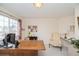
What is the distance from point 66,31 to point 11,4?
1223mm

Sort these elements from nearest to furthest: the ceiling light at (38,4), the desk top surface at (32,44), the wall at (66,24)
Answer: the ceiling light at (38,4) < the wall at (66,24) < the desk top surface at (32,44)

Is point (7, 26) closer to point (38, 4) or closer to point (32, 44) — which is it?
point (32, 44)

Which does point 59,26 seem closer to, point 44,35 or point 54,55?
point 44,35

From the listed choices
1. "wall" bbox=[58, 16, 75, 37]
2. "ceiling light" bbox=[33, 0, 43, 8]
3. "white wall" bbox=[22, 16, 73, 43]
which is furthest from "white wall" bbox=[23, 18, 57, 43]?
"ceiling light" bbox=[33, 0, 43, 8]

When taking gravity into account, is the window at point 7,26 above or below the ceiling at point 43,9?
below

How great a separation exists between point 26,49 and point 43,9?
885 millimetres

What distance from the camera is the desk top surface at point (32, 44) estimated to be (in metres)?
2.47

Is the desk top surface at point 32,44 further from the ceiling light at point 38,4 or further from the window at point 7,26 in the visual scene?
the ceiling light at point 38,4

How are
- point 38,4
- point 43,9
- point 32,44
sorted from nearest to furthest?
point 38,4
point 43,9
point 32,44

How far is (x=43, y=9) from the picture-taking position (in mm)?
A: 2395

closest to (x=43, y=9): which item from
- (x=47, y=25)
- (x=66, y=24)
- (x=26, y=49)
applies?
(x=47, y=25)

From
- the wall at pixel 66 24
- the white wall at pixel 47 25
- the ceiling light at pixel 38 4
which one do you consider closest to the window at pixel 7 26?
the white wall at pixel 47 25

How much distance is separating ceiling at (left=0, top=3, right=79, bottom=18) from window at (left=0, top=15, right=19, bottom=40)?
19 cm

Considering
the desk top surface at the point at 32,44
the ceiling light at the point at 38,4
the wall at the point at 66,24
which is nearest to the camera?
the ceiling light at the point at 38,4
